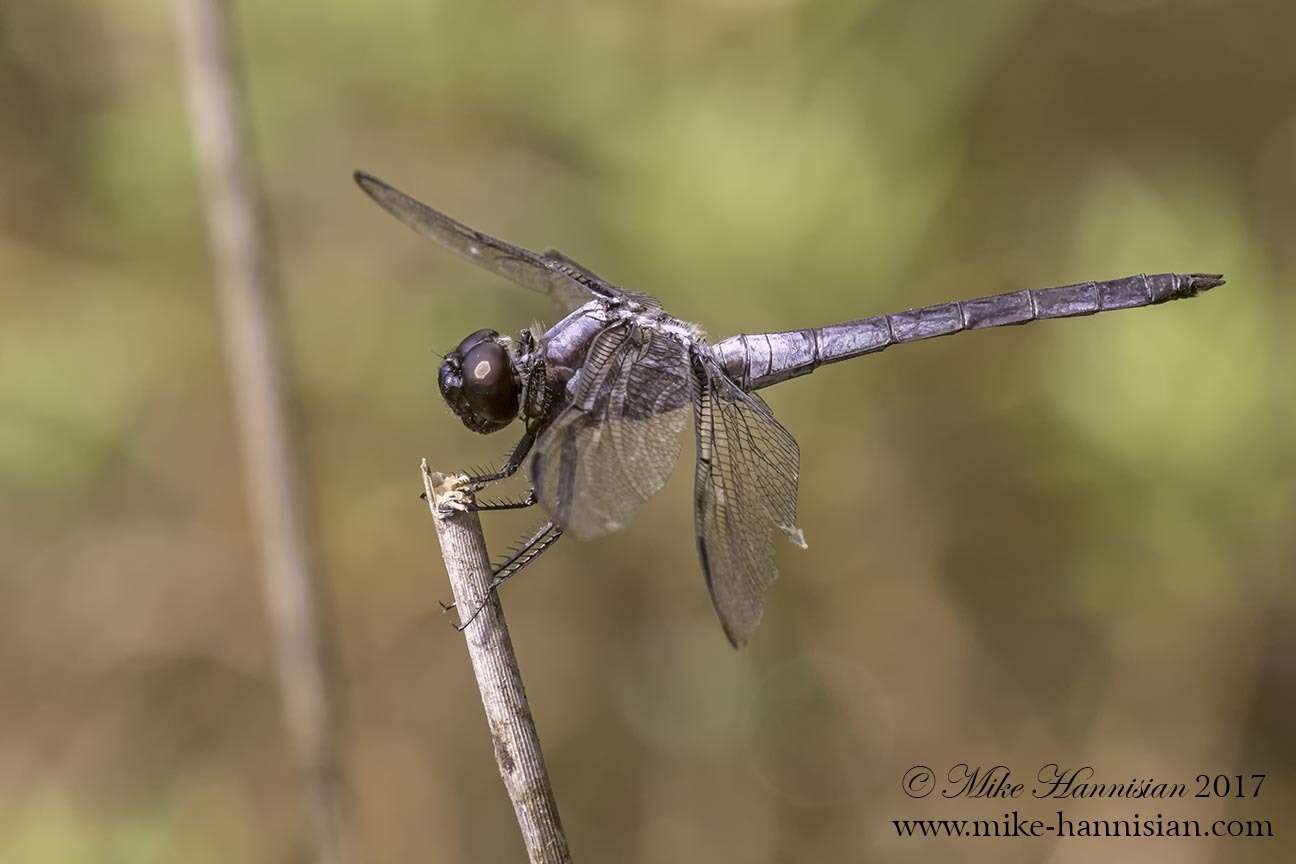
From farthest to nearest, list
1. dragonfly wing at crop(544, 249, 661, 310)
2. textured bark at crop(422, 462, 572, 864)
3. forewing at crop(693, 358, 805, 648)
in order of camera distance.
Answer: dragonfly wing at crop(544, 249, 661, 310), forewing at crop(693, 358, 805, 648), textured bark at crop(422, 462, 572, 864)

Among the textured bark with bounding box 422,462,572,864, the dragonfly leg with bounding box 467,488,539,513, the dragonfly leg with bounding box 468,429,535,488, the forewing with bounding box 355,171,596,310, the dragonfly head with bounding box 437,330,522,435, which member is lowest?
the textured bark with bounding box 422,462,572,864

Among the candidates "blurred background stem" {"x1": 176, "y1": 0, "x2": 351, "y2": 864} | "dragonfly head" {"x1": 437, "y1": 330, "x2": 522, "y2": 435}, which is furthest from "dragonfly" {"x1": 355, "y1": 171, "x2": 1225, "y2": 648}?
"blurred background stem" {"x1": 176, "y1": 0, "x2": 351, "y2": 864}

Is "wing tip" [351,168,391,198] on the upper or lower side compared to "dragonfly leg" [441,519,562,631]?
upper

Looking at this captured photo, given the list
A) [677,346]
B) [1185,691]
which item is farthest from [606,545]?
[1185,691]

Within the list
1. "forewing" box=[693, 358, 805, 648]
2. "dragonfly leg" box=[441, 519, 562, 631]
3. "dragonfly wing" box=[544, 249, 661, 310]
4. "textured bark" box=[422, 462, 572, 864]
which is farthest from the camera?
"dragonfly wing" box=[544, 249, 661, 310]

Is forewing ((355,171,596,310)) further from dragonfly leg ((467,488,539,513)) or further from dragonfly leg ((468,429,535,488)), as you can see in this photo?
dragonfly leg ((467,488,539,513))
